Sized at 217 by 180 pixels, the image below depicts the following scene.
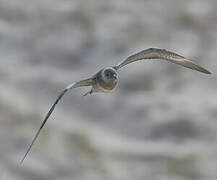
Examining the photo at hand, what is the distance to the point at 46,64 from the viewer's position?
5590 mm

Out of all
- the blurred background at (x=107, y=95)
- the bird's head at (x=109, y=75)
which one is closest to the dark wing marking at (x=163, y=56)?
the bird's head at (x=109, y=75)

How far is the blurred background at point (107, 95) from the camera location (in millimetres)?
4992

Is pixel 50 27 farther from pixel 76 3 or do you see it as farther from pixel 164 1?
pixel 164 1

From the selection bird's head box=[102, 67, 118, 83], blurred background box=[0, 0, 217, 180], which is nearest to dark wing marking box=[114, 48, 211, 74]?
bird's head box=[102, 67, 118, 83]

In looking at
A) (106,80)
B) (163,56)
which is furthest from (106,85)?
(163,56)

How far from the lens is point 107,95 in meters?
5.46

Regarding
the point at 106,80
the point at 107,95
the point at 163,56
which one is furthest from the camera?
→ the point at 107,95

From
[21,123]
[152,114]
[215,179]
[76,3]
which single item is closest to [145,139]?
[152,114]

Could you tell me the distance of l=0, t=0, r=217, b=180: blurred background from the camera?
4992 mm

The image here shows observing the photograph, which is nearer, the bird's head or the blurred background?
the bird's head

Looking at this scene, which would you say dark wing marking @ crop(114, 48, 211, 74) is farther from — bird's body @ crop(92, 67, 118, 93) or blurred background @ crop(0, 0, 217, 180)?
blurred background @ crop(0, 0, 217, 180)

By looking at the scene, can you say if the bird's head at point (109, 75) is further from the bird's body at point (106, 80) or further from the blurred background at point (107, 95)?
the blurred background at point (107, 95)

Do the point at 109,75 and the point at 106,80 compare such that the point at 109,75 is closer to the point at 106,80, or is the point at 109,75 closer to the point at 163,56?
the point at 106,80

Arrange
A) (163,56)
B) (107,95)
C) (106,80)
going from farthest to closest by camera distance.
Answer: (107,95), (163,56), (106,80)
